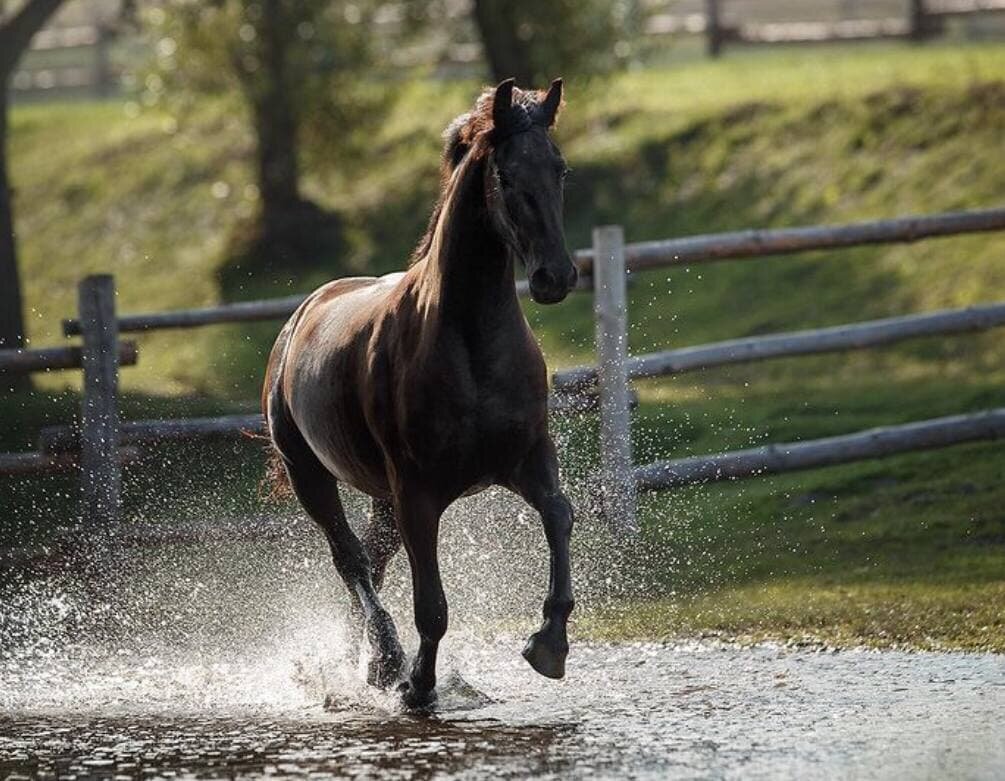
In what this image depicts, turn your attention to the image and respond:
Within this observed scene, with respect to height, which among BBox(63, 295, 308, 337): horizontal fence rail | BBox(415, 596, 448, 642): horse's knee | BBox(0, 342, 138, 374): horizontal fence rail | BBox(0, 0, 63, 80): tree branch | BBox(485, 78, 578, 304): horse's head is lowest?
BBox(415, 596, 448, 642): horse's knee

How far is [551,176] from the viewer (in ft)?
20.8

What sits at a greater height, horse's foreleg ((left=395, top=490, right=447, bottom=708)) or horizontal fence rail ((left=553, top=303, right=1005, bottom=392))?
horizontal fence rail ((left=553, top=303, right=1005, bottom=392))

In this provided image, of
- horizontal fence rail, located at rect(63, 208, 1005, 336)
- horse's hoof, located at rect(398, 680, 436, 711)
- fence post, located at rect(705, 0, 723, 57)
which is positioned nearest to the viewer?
horse's hoof, located at rect(398, 680, 436, 711)

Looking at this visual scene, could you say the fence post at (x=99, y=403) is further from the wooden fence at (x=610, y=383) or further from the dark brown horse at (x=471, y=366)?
the dark brown horse at (x=471, y=366)

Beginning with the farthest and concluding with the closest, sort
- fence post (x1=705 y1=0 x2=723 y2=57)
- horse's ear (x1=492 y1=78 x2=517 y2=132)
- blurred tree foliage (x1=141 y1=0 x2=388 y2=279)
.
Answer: fence post (x1=705 y1=0 x2=723 y2=57)
blurred tree foliage (x1=141 y1=0 x2=388 y2=279)
horse's ear (x1=492 y1=78 x2=517 y2=132)

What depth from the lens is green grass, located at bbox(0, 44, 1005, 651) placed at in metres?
9.41

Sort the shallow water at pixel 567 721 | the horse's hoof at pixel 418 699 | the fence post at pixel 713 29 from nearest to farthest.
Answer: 1. the shallow water at pixel 567 721
2. the horse's hoof at pixel 418 699
3. the fence post at pixel 713 29

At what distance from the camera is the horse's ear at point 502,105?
6410 mm

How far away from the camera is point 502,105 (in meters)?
6.44

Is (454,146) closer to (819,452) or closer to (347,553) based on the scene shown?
(347,553)

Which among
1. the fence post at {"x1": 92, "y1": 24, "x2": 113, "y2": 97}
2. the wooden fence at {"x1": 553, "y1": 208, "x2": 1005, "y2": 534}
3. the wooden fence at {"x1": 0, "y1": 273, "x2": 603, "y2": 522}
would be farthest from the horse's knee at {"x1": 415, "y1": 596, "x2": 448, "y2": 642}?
the fence post at {"x1": 92, "y1": 24, "x2": 113, "y2": 97}

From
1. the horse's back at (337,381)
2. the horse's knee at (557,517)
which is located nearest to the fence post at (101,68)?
the horse's back at (337,381)

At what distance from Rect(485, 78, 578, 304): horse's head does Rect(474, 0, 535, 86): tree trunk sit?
52.6ft

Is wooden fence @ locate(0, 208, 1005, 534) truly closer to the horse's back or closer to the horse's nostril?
the horse's back
